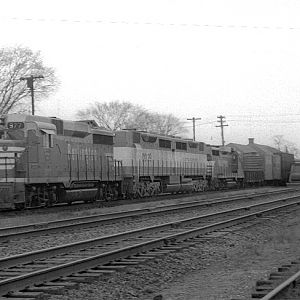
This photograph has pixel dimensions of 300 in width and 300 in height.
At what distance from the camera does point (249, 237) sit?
43.8 ft

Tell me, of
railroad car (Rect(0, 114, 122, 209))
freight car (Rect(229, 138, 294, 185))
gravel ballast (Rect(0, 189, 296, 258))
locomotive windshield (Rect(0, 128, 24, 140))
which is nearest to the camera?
gravel ballast (Rect(0, 189, 296, 258))

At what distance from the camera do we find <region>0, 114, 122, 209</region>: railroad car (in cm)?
1941

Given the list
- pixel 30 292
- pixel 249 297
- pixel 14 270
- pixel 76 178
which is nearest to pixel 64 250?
pixel 14 270

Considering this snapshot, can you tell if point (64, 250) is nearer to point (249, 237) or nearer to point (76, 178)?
point (249, 237)

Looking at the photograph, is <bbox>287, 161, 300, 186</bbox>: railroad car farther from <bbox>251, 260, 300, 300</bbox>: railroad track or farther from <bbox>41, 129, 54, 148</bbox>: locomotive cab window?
<bbox>251, 260, 300, 300</bbox>: railroad track

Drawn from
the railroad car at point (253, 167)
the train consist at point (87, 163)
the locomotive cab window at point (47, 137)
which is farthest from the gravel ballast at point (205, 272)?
the railroad car at point (253, 167)

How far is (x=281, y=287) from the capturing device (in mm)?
6793

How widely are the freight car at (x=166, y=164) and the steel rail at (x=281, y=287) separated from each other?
2107cm

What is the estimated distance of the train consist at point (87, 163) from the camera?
64.3 feet

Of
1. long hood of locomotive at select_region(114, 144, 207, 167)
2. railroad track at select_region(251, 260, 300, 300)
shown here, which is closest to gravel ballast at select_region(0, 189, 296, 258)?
railroad track at select_region(251, 260, 300, 300)

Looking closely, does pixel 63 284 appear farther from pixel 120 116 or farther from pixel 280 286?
pixel 120 116

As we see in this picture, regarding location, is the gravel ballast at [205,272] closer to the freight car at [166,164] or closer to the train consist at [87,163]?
Answer: the train consist at [87,163]

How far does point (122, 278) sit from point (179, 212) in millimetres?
12147

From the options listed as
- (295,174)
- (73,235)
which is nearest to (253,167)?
(295,174)
